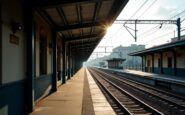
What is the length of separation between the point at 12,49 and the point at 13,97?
145cm

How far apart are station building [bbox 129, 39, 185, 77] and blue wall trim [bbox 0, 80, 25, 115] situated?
1823 centimetres

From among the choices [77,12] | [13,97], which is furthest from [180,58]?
[13,97]

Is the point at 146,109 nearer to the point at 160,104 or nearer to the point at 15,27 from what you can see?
the point at 160,104

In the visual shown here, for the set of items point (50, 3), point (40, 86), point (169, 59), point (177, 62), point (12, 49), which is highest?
point (50, 3)

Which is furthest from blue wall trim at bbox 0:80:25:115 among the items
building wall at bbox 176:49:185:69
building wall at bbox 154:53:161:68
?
building wall at bbox 154:53:161:68

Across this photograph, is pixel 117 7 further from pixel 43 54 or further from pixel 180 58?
pixel 180 58

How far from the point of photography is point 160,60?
121 ft

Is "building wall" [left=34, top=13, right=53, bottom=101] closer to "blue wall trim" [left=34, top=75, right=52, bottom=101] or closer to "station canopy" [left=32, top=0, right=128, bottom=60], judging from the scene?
"blue wall trim" [left=34, top=75, right=52, bottom=101]

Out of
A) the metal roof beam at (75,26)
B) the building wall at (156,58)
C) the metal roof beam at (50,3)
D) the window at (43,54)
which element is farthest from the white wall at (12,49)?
the building wall at (156,58)

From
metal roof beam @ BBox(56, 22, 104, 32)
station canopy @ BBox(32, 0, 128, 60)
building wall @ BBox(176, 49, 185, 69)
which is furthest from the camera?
building wall @ BBox(176, 49, 185, 69)

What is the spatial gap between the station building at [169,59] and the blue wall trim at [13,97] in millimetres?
18227

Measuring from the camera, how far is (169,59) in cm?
3381

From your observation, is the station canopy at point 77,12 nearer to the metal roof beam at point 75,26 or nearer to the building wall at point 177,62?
the metal roof beam at point 75,26

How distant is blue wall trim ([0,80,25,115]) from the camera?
25.0ft
